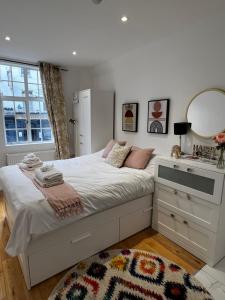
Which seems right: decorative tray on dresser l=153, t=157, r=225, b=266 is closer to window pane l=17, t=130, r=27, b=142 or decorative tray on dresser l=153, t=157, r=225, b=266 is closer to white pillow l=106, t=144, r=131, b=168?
white pillow l=106, t=144, r=131, b=168

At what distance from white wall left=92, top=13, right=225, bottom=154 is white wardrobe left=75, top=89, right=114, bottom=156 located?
0.19 metres

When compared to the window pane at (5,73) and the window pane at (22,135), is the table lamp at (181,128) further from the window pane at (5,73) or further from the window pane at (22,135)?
the window pane at (5,73)

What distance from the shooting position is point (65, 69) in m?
4.11

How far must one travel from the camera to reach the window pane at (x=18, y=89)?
374cm

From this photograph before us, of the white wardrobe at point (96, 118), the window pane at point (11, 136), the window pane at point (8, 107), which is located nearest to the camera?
the white wardrobe at point (96, 118)

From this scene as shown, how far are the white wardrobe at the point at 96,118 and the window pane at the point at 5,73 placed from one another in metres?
1.45

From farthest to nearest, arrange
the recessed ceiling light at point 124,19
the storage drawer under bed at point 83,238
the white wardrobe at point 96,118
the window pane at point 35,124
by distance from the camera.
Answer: the window pane at point 35,124 → the white wardrobe at point 96,118 → the recessed ceiling light at point 124,19 → the storage drawer under bed at point 83,238

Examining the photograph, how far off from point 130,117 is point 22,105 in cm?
235

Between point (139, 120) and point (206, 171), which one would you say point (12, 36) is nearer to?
point (139, 120)

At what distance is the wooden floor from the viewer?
61.3 inches

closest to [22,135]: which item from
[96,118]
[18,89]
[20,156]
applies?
[20,156]

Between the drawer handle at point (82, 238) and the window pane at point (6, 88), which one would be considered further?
the window pane at point (6, 88)

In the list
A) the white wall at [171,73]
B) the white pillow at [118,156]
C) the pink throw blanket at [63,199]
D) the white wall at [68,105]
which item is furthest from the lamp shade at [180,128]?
the white wall at [68,105]

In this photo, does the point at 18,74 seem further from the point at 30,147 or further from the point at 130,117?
the point at 130,117
